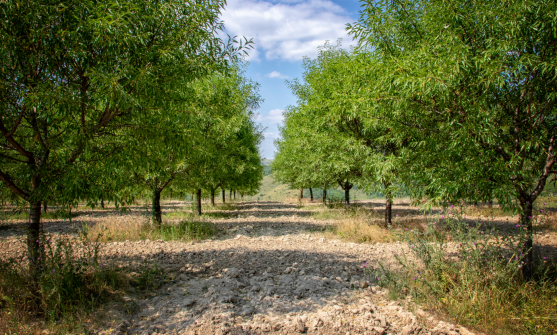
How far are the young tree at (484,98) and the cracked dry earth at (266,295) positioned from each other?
2.10 m

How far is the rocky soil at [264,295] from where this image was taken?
3.70 m

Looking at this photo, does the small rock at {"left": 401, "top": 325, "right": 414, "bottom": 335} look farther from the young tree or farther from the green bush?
the green bush

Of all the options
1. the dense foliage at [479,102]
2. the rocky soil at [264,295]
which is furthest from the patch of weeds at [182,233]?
the dense foliage at [479,102]

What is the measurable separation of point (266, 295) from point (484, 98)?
4.75 metres

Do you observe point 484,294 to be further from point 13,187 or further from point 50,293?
point 13,187

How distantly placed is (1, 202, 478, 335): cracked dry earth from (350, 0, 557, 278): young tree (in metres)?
2.10

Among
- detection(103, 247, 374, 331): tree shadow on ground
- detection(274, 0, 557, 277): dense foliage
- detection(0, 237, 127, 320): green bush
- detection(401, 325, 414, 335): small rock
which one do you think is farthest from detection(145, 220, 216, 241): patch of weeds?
detection(401, 325, 414, 335): small rock

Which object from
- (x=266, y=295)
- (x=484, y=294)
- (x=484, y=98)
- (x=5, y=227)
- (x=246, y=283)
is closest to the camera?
(x=484, y=294)

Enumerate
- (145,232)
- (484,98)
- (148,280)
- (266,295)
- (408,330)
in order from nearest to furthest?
(408,330)
(484,98)
(266,295)
(148,280)
(145,232)

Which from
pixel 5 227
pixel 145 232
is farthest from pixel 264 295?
pixel 5 227

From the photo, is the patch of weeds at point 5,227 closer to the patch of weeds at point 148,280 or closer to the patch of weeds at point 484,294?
the patch of weeds at point 148,280

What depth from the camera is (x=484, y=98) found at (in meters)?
4.40

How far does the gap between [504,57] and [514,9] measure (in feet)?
2.13

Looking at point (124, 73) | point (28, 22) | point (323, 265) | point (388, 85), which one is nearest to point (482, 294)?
point (323, 265)
